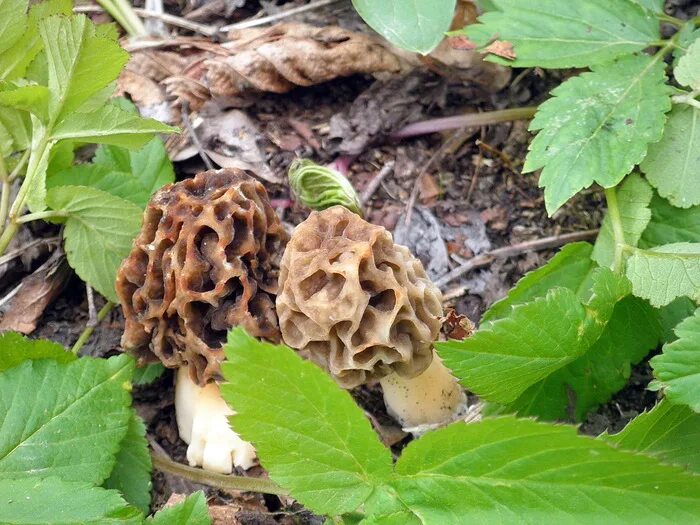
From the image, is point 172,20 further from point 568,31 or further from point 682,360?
point 682,360

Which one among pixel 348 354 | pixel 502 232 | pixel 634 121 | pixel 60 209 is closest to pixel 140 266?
pixel 60 209

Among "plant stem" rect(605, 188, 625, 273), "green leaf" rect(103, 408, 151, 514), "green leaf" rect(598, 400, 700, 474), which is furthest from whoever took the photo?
"plant stem" rect(605, 188, 625, 273)

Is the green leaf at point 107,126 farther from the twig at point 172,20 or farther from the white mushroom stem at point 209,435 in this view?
the twig at point 172,20

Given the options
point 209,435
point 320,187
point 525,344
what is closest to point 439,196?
point 320,187

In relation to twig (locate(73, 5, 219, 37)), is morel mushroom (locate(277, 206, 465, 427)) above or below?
below

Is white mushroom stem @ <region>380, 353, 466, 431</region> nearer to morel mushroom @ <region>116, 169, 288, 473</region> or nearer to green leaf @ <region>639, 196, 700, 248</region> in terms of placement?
morel mushroom @ <region>116, 169, 288, 473</region>

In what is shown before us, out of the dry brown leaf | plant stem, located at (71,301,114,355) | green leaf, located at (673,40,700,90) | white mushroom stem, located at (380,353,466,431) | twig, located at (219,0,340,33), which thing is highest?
twig, located at (219,0,340,33)

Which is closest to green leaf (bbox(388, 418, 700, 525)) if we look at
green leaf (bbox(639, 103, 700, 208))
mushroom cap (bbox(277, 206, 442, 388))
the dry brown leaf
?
mushroom cap (bbox(277, 206, 442, 388))
